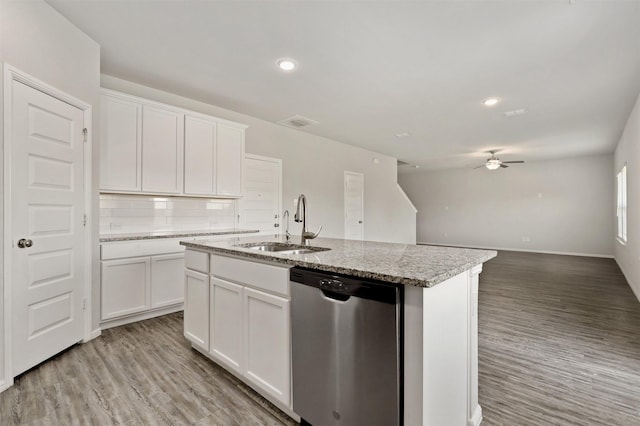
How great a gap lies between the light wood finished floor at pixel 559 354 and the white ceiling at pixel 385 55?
2670mm

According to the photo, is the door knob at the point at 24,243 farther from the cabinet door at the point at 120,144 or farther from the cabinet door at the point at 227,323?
the cabinet door at the point at 227,323

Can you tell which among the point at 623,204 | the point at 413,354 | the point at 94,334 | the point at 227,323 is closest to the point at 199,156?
the point at 94,334

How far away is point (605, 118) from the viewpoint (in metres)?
4.90

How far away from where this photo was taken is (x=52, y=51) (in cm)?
242

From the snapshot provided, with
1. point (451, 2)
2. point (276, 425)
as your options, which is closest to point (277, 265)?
point (276, 425)

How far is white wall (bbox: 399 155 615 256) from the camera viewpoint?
8.27 m

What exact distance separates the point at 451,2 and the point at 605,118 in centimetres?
445

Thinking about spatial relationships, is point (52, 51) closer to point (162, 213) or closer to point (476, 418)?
point (162, 213)

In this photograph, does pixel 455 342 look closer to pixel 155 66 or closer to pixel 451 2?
pixel 451 2

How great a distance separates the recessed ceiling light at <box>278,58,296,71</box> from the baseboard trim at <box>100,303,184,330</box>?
9.66ft

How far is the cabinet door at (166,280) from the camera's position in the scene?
11.1 feet

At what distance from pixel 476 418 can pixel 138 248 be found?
128 inches

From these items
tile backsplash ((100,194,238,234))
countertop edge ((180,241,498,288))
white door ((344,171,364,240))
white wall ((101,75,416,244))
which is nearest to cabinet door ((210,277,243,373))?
countertop edge ((180,241,498,288))

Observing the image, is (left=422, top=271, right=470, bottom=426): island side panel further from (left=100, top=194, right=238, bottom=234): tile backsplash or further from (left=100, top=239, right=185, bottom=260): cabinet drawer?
(left=100, top=194, right=238, bottom=234): tile backsplash
